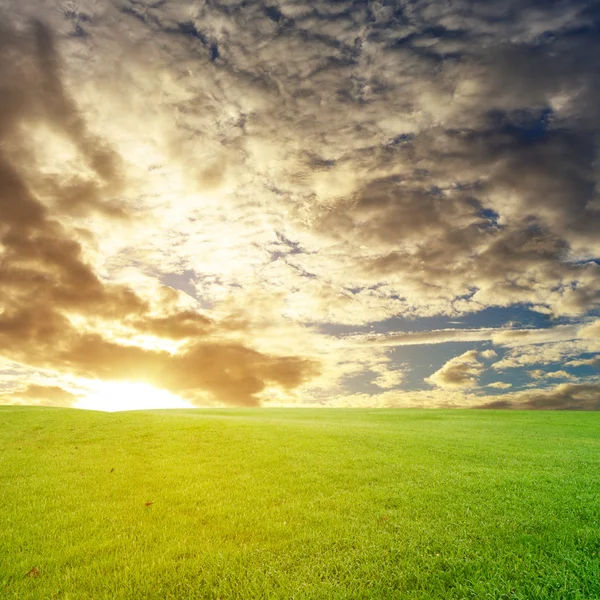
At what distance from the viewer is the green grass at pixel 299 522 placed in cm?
900

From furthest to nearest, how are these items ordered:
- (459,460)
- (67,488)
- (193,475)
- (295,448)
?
(295,448) → (459,460) → (193,475) → (67,488)

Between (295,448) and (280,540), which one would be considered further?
(295,448)

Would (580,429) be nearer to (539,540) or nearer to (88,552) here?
(539,540)

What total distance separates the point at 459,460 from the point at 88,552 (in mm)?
16173

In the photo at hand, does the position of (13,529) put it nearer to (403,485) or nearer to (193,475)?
(193,475)

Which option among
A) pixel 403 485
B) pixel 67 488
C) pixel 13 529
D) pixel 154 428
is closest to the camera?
pixel 13 529

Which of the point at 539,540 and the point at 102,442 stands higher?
the point at 102,442

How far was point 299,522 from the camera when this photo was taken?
12.0 m

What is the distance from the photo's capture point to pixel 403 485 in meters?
15.2

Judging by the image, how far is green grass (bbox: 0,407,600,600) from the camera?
29.5 feet

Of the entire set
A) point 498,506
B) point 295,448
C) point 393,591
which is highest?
point 295,448

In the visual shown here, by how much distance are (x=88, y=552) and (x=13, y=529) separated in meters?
3.64

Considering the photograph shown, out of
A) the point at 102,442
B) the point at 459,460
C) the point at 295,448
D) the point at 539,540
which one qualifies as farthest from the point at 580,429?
the point at 102,442


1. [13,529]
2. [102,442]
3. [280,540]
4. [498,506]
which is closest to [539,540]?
[498,506]
